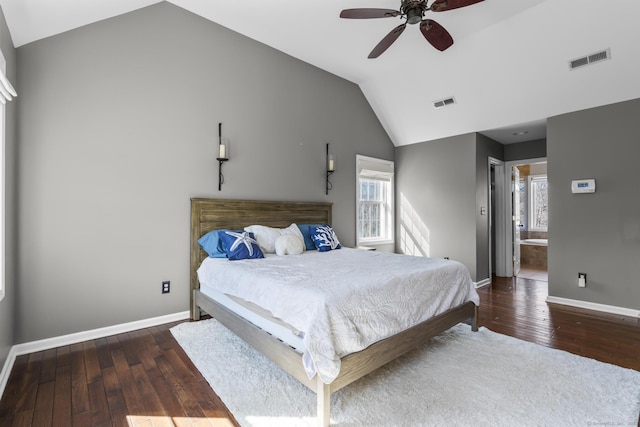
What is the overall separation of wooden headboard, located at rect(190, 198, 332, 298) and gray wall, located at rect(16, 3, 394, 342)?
0.11 m

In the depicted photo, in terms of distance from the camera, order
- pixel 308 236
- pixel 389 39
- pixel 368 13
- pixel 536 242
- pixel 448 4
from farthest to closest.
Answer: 1. pixel 536 242
2. pixel 308 236
3. pixel 389 39
4. pixel 368 13
5. pixel 448 4

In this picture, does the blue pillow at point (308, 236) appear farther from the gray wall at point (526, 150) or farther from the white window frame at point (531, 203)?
the white window frame at point (531, 203)

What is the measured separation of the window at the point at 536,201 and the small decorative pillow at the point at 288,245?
23.0ft

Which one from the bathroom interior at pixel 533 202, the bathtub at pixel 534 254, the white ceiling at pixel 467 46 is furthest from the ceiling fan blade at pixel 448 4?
the bathroom interior at pixel 533 202

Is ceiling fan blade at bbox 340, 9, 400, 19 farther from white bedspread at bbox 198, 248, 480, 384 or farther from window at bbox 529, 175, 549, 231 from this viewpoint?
window at bbox 529, 175, 549, 231

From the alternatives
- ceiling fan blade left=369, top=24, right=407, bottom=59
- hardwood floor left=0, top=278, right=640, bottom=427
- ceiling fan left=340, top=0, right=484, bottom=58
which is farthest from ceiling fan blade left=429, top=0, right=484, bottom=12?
hardwood floor left=0, top=278, right=640, bottom=427

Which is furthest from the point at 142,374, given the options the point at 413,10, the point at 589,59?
the point at 589,59

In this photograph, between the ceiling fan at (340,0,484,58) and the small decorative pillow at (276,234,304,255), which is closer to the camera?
the ceiling fan at (340,0,484,58)

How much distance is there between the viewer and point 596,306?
3.58m

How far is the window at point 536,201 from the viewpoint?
7.61 m

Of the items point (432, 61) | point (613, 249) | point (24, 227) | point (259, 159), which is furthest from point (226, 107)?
point (613, 249)

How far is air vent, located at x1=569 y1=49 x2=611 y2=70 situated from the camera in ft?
10.1

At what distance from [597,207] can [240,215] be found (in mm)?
4234

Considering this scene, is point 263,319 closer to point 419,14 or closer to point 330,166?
point 419,14
